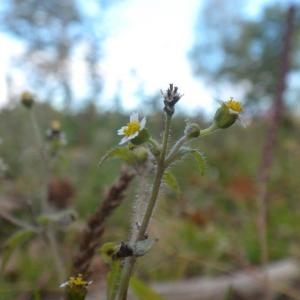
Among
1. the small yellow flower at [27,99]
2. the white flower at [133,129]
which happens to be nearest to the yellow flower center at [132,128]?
the white flower at [133,129]

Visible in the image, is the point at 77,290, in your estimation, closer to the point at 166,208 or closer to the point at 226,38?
the point at 166,208

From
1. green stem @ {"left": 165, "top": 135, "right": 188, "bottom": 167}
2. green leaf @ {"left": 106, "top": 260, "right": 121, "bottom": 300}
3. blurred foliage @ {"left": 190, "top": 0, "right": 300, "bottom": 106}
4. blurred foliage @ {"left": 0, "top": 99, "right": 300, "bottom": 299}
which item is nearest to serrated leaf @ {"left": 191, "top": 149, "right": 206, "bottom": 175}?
green stem @ {"left": 165, "top": 135, "right": 188, "bottom": 167}

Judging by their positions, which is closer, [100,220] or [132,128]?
[132,128]

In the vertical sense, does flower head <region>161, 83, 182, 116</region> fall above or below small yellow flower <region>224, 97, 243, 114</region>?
below

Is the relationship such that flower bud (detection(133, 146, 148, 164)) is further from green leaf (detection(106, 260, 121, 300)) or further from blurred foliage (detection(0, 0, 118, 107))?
blurred foliage (detection(0, 0, 118, 107))

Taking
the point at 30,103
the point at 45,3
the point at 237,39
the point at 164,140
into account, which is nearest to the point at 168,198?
the point at 45,3

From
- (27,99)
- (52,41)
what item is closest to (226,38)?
(52,41)

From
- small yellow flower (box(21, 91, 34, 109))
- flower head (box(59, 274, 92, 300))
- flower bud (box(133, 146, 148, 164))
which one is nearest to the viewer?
flower head (box(59, 274, 92, 300))
